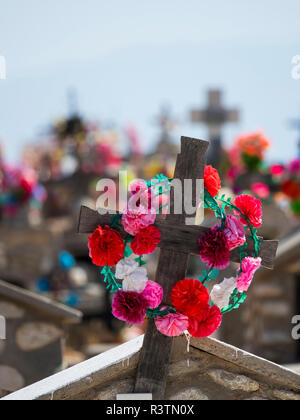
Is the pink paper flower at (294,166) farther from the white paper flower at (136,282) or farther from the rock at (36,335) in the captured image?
the white paper flower at (136,282)

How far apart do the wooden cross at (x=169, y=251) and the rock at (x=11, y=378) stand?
73.0 inches

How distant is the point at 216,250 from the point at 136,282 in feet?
1.43

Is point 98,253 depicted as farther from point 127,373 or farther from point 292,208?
point 292,208

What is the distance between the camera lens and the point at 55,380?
3.00 metres

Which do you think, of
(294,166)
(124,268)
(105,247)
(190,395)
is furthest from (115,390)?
(294,166)

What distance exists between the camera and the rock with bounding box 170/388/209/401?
10.1ft

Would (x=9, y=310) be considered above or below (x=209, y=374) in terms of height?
below

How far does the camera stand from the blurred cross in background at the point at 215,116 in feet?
46.7

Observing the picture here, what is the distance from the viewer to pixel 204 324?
3.08 meters

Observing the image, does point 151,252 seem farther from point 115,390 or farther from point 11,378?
point 11,378

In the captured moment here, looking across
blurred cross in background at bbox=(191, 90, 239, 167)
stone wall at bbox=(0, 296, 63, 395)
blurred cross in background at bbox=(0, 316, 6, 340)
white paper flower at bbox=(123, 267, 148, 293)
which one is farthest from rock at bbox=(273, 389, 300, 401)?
blurred cross in background at bbox=(191, 90, 239, 167)

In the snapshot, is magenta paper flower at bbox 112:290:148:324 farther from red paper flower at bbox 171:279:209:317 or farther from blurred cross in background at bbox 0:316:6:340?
blurred cross in background at bbox 0:316:6:340
